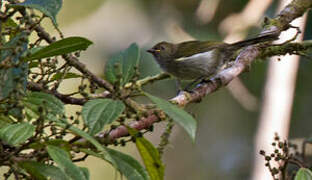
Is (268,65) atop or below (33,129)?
atop

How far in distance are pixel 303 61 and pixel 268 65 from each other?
2.82 ft

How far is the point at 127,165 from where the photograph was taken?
994 millimetres

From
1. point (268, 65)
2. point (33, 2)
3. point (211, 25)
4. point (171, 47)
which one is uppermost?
point (211, 25)

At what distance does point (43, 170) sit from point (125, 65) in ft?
1.14

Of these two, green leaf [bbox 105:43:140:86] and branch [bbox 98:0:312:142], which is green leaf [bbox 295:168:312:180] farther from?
green leaf [bbox 105:43:140:86]

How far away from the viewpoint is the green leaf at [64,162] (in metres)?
0.89

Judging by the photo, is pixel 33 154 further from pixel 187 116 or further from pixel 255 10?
pixel 255 10

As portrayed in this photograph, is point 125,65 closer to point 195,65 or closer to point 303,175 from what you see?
point 303,175

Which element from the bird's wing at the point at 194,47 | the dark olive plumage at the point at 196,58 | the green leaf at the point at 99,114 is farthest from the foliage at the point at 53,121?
the bird's wing at the point at 194,47

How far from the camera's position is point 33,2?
1.11 meters

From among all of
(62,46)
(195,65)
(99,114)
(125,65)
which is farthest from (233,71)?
(99,114)

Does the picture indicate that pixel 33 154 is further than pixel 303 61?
No

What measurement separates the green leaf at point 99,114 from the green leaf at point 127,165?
0.08 meters

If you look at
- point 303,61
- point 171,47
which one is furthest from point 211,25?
point 171,47
